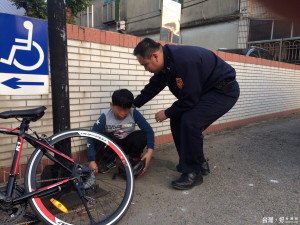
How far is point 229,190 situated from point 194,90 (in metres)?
1.17

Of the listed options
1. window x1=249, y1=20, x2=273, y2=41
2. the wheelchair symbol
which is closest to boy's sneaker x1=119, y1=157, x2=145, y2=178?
the wheelchair symbol

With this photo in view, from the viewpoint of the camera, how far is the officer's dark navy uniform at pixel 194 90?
2520 millimetres

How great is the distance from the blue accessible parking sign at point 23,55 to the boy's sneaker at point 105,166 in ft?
3.45

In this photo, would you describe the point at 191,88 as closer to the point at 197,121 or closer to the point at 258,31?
the point at 197,121

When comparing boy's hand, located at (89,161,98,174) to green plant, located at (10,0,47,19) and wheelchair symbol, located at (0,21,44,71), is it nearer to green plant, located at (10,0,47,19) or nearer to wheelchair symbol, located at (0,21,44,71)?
wheelchair symbol, located at (0,21,44,71)

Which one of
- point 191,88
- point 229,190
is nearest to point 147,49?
point 191,88

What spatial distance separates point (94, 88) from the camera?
331 centimetres

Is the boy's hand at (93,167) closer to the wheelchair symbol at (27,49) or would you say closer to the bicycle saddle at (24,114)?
the bicycle saddle at (24,114)

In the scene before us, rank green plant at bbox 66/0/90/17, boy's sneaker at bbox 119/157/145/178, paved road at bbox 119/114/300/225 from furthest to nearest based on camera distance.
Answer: green plant at bbox 66/0/90/17, boy's sneaker at bbox 119/157/145/178, paved road at bbox 119/114/300/225

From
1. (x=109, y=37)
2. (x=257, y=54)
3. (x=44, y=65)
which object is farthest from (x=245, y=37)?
(x=44, y=65)

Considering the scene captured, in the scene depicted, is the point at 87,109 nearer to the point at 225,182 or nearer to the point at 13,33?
the point at 13,33

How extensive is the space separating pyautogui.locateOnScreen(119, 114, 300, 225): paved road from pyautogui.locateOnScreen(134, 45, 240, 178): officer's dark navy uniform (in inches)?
14.5

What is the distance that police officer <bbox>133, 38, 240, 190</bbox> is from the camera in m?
2.53

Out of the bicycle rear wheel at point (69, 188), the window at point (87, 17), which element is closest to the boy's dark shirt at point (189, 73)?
the bicycle rear wheel at point (69, 188)
